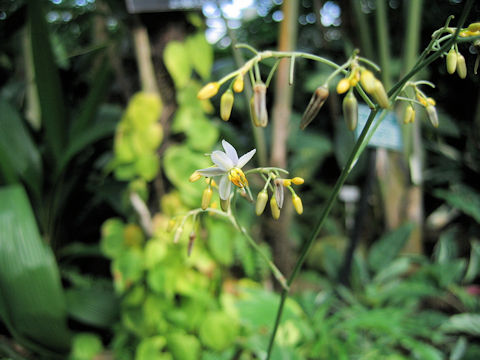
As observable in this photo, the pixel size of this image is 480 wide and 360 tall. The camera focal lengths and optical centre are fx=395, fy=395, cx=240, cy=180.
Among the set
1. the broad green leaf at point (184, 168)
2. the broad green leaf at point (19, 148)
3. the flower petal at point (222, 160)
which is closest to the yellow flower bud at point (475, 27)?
the flower petal at point (222, 160)

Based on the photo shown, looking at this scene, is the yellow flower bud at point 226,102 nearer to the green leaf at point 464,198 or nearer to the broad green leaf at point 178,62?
the broad green leaf at point 178,62

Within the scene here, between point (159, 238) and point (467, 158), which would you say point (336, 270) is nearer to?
point (159, 238)

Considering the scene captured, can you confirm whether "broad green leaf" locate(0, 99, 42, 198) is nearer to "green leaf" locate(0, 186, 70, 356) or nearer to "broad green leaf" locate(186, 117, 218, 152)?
"green leaf" locate(0, 186, 70, 356)

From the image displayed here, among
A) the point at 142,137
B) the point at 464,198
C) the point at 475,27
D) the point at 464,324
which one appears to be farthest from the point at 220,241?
the point at 464,198

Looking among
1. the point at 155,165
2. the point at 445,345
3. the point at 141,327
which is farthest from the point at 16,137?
the point at 445,345

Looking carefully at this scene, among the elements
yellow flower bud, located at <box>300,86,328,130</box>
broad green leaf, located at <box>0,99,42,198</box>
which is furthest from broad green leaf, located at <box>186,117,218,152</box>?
yellow flower bud, located at <box>300,86,328,130</box>

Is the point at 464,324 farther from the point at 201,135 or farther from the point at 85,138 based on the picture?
the point at 85,138
